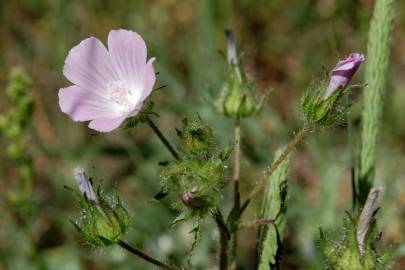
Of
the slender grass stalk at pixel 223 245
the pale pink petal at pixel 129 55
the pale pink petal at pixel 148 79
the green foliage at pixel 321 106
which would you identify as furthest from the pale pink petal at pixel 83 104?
the green foliage at pixel 321 106

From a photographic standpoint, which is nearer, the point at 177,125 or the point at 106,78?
the point at 106,78

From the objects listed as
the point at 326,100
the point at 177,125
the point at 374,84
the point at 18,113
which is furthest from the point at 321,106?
the point at 177,125

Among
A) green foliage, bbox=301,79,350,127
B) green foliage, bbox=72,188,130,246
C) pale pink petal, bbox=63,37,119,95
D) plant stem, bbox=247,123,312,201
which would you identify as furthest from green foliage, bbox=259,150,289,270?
pale pink petal, bbox=63,37,119,95

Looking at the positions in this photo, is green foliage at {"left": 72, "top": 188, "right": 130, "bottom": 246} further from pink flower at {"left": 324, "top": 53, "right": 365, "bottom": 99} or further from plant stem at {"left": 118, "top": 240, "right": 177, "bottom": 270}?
pink flower at {"left": 324, "top": 53, "right": 365, "bottom": 99}

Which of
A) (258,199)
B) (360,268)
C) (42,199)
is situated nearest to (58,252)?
(42,199)

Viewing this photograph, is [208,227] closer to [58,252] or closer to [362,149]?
[58,252]

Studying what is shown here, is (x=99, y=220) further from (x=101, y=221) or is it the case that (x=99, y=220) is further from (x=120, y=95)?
(x=120, y=95)
